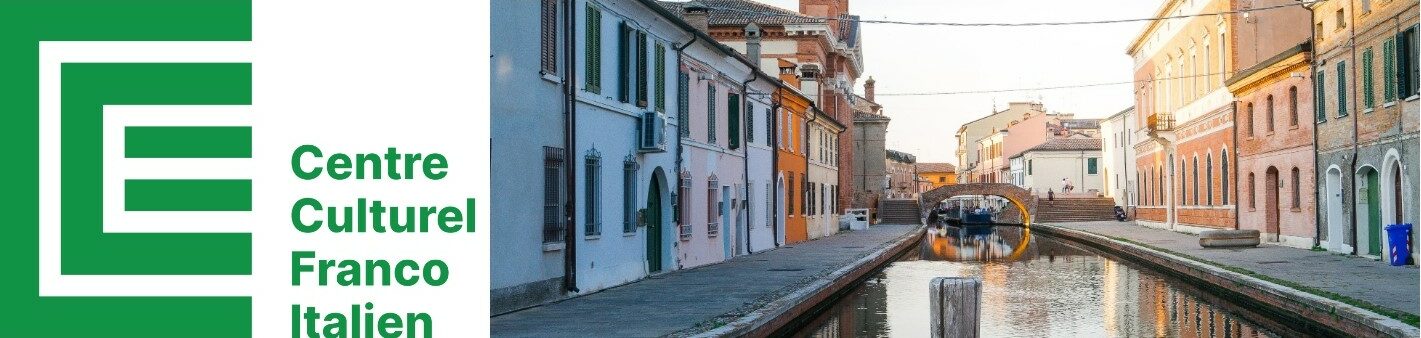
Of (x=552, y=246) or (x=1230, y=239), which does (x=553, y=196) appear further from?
(x=1230, y=239)

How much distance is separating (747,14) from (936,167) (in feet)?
340

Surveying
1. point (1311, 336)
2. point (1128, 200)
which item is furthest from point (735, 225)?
point (1128, 200)

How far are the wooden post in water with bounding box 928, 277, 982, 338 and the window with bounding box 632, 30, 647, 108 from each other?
9.37 m

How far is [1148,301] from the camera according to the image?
20.0 m

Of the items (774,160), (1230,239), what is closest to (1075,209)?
(1230,239)

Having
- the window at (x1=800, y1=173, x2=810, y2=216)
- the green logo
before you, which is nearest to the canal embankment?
the window at (x1=800, y1=173, x2=810, y2=216)

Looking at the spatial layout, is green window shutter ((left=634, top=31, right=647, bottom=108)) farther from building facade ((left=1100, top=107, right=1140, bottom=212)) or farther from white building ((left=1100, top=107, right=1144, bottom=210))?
building facade ((left=1100, top=107, right=1140, bottom=212))

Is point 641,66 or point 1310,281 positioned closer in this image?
point 1310,281

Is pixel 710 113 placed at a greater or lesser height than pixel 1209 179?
greater

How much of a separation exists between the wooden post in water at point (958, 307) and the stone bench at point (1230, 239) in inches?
847

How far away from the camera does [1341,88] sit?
26.2 m

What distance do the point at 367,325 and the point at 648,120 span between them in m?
9.24

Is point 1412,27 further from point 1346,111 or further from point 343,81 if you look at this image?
point 343,81

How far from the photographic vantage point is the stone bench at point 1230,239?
101ft
